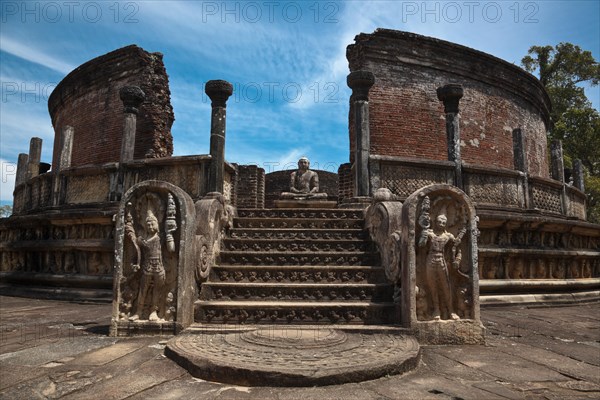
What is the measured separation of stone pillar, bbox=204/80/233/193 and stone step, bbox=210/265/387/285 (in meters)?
2.49

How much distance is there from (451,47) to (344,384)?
14549 millimetres

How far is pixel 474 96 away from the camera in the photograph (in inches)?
593

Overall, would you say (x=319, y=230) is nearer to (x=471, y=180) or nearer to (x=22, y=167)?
(x=471, y=180)

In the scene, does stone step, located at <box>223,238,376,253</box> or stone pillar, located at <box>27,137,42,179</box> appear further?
stone pillar, located at <box>27,137,42,179</box>

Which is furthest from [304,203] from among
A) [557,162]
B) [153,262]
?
[557,162]

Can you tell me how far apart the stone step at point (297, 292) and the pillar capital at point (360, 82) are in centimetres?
480

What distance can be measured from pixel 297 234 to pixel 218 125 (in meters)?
2.86

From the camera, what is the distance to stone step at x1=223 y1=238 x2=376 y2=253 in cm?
562

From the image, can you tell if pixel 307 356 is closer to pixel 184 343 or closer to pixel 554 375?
pixel 184 343

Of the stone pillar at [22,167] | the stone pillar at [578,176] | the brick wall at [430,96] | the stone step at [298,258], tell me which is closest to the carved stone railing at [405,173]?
the stone step at [298,258]

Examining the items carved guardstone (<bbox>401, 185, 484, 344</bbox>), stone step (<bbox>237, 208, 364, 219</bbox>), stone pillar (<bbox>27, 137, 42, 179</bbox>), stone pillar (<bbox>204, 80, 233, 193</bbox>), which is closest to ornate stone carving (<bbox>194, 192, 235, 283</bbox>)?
stone step (<bbox>237, 208, 364, 219</bbox>)

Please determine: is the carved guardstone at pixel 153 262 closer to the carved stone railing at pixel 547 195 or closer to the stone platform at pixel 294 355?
the stone platform at pixel 294 355

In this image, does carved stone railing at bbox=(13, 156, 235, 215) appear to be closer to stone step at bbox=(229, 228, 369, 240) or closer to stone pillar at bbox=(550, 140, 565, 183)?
stone step at bbox=(229, 228, 369, 240)

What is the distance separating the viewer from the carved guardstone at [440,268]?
12.8 feet
